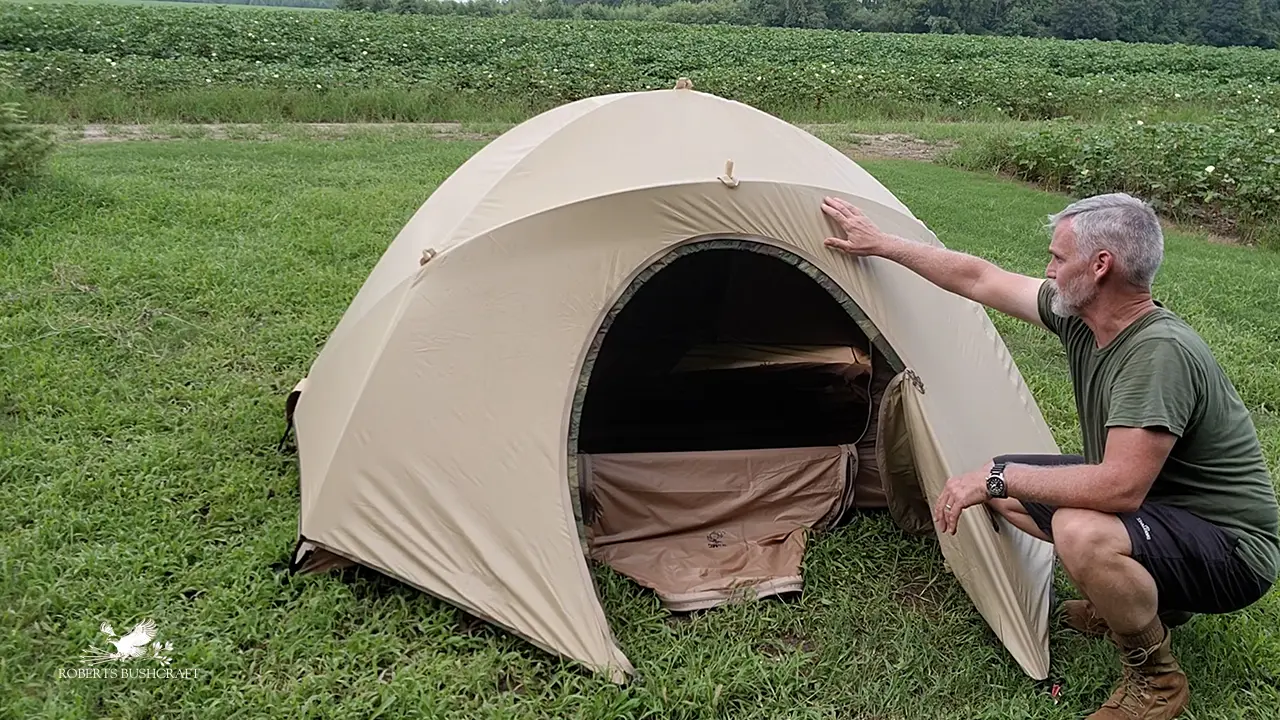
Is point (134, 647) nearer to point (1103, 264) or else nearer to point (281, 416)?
point (281, 416)

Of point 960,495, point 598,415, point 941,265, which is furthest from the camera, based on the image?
point 598,415

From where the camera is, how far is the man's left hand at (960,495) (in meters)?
2.38

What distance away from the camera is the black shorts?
2270mm

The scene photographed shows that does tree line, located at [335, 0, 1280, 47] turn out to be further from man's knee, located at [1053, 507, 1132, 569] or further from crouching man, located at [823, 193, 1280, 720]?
man's knee, located at [1053, 507, 1132, 569]

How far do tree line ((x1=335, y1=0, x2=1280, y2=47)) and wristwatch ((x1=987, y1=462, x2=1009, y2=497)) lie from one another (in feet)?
119

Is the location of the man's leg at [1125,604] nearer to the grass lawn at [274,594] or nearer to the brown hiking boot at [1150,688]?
the brown hiking boot at [1150,688]

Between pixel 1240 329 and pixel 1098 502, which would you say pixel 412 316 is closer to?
pixel 1098 502

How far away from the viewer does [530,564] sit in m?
2.59

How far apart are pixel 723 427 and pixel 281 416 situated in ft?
6.08

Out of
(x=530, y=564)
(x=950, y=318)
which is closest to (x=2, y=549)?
(x=530, y=564)

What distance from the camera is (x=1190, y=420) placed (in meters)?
2.25

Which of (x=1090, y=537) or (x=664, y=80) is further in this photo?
(x=664, y=80)

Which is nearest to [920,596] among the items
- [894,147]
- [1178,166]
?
[1178,166]

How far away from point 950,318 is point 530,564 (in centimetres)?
167
